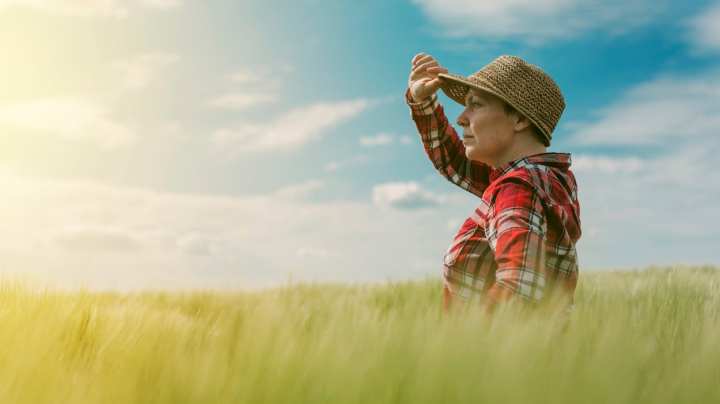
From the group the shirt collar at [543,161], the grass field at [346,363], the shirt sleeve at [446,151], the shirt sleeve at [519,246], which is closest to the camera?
the grass field at [346,363]

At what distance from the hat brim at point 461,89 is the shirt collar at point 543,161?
10 cm

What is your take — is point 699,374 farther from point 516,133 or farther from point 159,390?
point 159,390

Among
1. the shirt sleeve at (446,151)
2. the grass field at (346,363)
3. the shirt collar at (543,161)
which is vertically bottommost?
the grass field at (346,363)

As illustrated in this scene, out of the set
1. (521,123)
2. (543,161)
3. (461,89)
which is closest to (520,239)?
(543,161)

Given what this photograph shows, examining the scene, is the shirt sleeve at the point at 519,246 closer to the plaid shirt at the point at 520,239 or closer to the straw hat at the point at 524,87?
the plaid shirt at the point at 520,239

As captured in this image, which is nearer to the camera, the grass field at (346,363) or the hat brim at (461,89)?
the grass field at (346,363)

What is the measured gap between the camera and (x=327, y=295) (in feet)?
13.6

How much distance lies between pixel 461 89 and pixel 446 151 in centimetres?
36

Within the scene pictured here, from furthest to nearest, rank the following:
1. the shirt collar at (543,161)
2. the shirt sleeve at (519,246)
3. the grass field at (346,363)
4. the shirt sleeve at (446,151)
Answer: the shirt sleeve at (446,151) → the shirt collar at (543,161) → the shirt sleeve at (519,246) → the grass field at (346,363)

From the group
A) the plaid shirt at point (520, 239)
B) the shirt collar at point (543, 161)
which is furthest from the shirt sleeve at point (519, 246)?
the shirt collar at point (543, 161)

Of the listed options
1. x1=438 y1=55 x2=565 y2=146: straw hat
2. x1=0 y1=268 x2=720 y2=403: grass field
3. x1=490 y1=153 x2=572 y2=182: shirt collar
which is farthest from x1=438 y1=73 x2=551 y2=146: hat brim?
x1=0 y1=268 x2=720 y2=403: grass field

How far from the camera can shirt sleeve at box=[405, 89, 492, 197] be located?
3051mm

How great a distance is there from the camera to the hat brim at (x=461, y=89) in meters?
2.39

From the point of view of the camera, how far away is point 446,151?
122 inches
